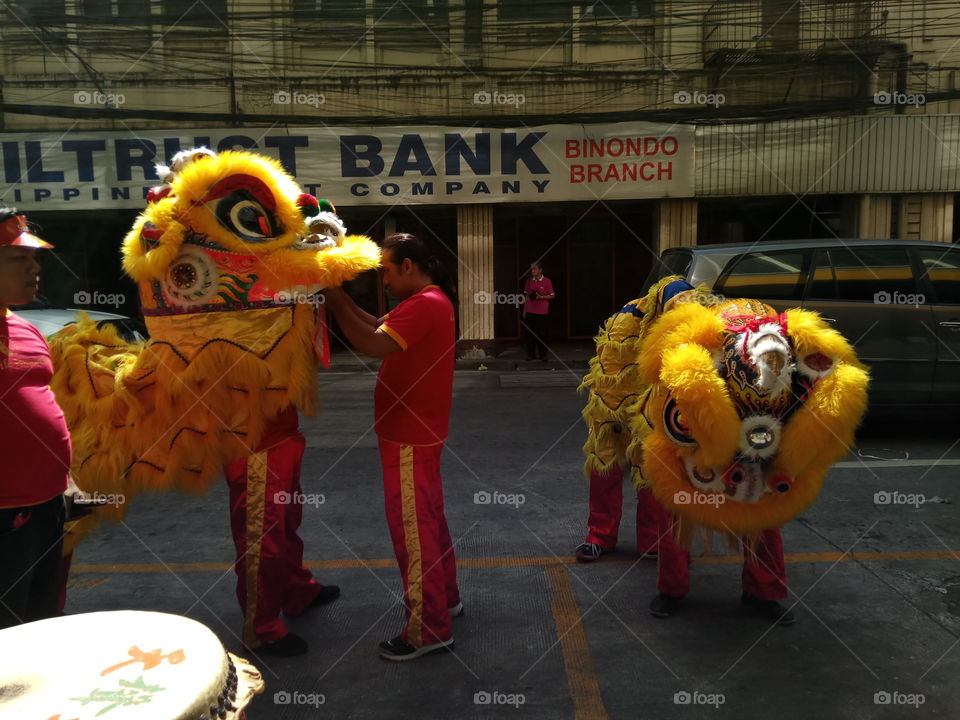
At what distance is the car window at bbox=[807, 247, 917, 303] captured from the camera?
22.7 feet

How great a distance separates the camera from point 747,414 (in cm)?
296

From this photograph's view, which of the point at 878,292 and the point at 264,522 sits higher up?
the point at 878,292

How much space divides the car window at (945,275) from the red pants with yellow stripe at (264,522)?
247 inches

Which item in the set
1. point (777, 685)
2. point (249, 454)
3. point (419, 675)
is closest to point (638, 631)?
point (777, 685)

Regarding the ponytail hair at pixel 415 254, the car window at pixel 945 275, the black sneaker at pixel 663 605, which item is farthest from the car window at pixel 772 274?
the ponytail hair at pixel 415 254

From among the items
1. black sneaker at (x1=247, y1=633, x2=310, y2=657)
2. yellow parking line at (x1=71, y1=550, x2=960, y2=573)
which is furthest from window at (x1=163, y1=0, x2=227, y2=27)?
black sneaker at (x1=247, y1=633, x2=310, y2=657)

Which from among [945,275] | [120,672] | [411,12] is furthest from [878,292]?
[411,12]

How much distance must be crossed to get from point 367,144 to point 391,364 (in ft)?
34.2

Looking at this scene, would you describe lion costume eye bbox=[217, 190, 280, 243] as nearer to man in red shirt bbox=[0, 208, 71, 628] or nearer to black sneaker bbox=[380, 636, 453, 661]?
man in red shirt bbox=[0, 208, 71, 628]

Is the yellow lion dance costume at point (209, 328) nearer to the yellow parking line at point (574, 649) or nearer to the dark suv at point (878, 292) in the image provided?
the yellow parking line at point (574, 649)

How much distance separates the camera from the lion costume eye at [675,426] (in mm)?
2998

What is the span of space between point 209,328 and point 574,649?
2.12 metres

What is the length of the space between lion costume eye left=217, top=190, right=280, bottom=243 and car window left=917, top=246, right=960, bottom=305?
632cm

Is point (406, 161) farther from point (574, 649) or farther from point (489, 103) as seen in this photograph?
point (574, 649)
